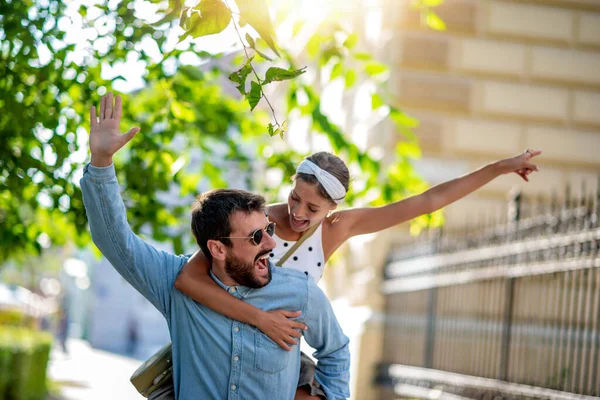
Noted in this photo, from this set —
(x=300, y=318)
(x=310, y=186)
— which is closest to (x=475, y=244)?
(x=310, y=186)

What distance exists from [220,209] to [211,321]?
38cm

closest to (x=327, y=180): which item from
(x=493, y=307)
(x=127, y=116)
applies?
(x=127, y=116)

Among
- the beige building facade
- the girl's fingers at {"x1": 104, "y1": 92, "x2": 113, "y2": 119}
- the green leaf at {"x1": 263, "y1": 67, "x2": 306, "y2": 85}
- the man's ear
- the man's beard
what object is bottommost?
the man's beard

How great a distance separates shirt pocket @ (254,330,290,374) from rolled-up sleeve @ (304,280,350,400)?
0.12 m

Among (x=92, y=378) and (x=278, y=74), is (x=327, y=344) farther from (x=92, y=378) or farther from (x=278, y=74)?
(x=92, y=378)

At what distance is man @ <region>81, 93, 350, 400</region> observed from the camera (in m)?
3.32

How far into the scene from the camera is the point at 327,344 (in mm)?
3512

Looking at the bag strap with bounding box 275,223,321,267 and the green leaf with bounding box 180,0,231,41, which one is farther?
the bag strap with bounding box 275,223,321,267

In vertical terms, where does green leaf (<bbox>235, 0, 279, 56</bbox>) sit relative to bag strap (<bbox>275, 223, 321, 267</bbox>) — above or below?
above

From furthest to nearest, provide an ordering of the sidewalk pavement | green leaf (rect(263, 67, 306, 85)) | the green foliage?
the sidewalk pavement
the green foliage
green leaf (rect(263, 67, 306, 85))

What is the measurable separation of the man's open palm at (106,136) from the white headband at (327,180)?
3.72ft

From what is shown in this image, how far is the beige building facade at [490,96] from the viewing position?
1096 cm

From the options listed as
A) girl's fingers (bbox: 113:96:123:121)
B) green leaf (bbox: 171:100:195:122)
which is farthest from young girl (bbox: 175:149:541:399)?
green leaf (bbox: 171:100:195:122)

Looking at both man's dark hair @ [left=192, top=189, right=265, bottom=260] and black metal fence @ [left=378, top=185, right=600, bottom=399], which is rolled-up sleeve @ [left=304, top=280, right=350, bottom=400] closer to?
man's dark hair @ [left=192, top=189, right=265, bottom=260]
